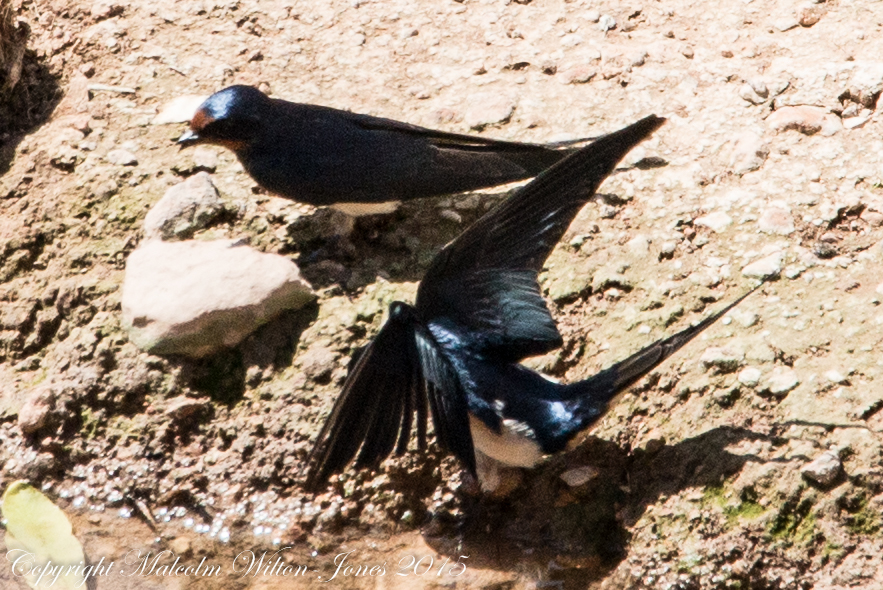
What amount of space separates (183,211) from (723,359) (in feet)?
6.46

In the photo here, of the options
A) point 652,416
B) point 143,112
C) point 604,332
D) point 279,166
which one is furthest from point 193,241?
point 652,416

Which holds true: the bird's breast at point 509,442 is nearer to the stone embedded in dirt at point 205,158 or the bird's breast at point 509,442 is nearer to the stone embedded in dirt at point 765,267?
the stone embedded in dirt at point 765,267

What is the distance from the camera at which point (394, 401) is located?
2.90 meters

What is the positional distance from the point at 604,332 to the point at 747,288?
0.49 metres

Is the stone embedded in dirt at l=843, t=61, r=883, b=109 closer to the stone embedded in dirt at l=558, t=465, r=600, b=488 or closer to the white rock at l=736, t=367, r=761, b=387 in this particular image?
the white rock at l=736, t=367, r=761, b=387

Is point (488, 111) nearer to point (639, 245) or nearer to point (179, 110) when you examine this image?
point (639, 245)

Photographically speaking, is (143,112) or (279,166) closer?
(279,166)

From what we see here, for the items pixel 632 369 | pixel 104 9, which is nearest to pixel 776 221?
pixel 632 369

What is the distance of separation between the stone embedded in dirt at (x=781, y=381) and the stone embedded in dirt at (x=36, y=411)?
90.3 inches

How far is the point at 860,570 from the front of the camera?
9.55 ft

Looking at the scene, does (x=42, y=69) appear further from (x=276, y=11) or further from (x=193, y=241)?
(x=193, y=241)

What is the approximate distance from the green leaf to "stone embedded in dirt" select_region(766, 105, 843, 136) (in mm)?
2868

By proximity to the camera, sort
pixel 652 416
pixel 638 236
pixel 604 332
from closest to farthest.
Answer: pixel 652 416, pixel 604 332, pixel 638 236

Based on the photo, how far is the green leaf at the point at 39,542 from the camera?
3.44 meters
